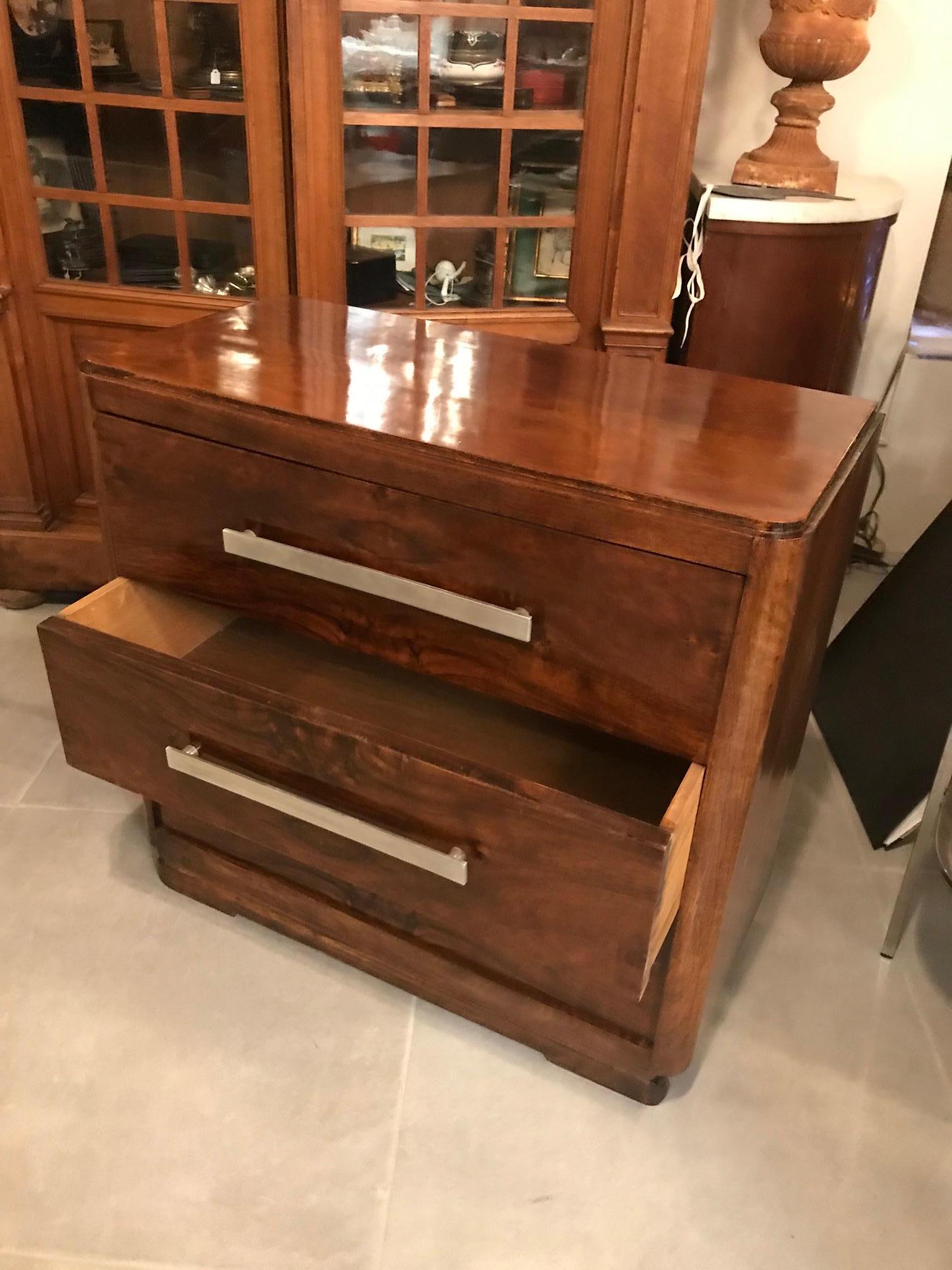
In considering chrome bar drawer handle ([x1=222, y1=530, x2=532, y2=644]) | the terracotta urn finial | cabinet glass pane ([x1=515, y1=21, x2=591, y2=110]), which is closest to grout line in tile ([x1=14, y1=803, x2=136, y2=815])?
chrome bar drawer handle ([x1=222, y1=530, x2=532, y2=644])

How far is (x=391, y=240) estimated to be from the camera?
4.90 feet

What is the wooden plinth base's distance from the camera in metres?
0.99

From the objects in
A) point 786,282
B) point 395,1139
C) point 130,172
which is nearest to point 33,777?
point 395,1139

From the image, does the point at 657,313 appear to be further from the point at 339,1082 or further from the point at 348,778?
the point at 339,1082

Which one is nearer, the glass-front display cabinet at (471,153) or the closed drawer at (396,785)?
the closed drawer at (396,785)

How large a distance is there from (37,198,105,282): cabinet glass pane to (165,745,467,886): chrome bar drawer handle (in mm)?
962

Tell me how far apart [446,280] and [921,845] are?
3.47ft

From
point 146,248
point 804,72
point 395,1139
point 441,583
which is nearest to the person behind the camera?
point 441,583

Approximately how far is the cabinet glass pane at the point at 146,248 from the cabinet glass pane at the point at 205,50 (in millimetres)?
193

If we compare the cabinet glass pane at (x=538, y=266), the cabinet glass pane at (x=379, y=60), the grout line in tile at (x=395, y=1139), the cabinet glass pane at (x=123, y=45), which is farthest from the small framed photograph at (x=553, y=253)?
the grout line in tile at (x=395, y=1139)

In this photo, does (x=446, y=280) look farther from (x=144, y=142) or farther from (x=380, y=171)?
(x=144, y=142)

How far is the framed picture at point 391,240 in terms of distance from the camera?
149 cm

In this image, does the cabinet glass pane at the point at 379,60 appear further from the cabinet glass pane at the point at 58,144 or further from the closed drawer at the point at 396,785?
the closed drawer at the point at 396,785

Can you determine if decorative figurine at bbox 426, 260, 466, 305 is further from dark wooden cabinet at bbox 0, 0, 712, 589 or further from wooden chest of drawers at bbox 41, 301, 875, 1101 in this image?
wooden chest of drawers at bbox 41, 301, 875, 1101
